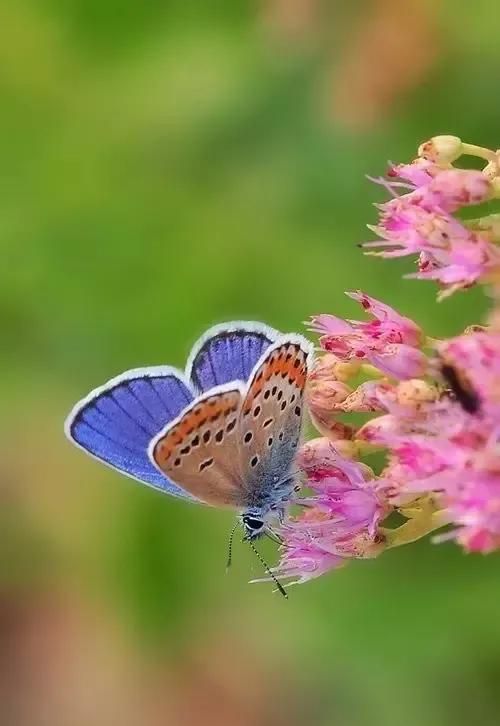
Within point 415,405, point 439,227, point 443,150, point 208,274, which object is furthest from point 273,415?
point 208,274

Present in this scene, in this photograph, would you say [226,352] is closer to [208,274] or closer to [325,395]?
[325,395]

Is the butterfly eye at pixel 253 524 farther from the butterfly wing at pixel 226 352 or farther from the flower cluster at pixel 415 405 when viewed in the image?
the butterfly wing at pixel 226 352

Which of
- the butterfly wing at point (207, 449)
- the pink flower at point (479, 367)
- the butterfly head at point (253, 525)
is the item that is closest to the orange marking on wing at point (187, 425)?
the butterfly wing at point (207, 449)

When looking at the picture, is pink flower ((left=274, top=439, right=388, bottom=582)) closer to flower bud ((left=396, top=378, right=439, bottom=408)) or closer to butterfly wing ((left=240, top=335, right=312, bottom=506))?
butterfly wing ((left=240, top=335, right=312, bottom=506))

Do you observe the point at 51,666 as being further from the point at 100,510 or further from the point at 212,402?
the point at 212,402

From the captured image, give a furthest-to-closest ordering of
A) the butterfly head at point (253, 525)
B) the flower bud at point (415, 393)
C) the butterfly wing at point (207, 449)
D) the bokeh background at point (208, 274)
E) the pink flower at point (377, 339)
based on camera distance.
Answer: the bokeh background at point (208, 274) < the butterfly head at point (253, 525) < the butterfly wing at point (207, 449) < the pink flower at point (377, 339) < the flower bud at point (415, 393)

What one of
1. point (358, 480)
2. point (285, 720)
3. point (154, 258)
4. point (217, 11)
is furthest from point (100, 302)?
point (358, 480)

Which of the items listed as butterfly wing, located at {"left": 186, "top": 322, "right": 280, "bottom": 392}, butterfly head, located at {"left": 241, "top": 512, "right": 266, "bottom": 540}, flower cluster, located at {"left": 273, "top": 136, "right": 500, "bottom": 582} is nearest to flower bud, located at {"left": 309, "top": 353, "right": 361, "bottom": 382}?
flower cluster, located at {"left": 273, "top": 136, "right": 500, "bottom": 582}
